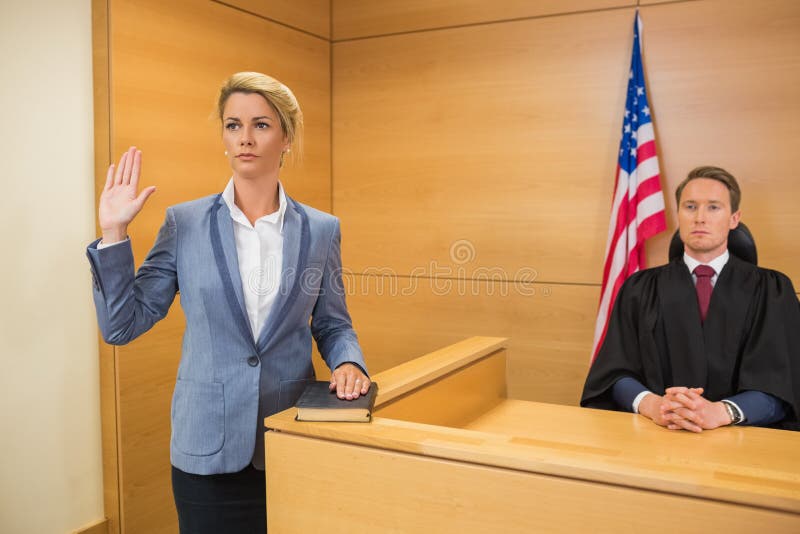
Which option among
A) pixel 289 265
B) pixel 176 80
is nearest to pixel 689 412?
pixel 289 265

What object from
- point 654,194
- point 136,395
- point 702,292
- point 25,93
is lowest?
point 136,395

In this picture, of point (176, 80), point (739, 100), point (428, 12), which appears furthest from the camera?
point (428, 12)

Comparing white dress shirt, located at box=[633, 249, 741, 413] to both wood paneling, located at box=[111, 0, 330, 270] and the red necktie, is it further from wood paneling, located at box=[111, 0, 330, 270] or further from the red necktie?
wood paneling, located at box=[111, 0, 330, 270]

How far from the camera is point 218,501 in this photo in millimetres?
1819

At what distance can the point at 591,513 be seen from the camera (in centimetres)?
148

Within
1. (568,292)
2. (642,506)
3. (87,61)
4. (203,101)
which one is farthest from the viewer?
(568,292)

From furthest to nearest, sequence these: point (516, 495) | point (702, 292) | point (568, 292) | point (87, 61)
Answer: point (568, 292), point (87, 61), point (702, 292), point (516, 495)

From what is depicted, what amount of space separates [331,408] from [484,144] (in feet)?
9.45

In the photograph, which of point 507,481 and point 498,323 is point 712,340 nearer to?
point 507,481

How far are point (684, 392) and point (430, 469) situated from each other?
3.21 feet

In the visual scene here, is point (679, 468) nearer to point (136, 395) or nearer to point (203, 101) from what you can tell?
point (136, 395)

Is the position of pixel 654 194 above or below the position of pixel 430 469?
above

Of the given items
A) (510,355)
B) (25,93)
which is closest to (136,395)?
(25,93)

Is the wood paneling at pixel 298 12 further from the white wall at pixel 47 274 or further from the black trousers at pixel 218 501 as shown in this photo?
the black trousers at pixel 218 501
